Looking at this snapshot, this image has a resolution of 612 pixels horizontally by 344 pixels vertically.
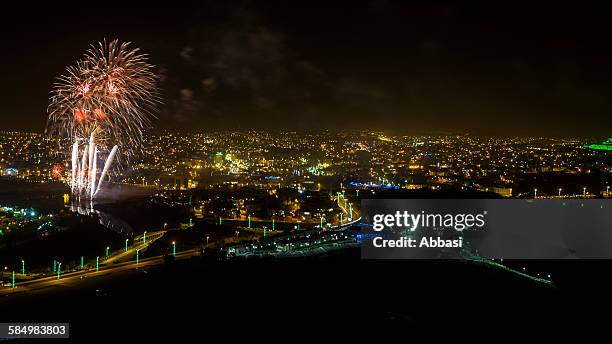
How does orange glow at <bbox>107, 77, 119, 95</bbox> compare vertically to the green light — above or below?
above

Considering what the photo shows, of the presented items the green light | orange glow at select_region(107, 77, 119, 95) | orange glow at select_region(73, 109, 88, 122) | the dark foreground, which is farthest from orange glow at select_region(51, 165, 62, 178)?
the green light

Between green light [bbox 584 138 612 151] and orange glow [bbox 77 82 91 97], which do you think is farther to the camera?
green light [bbox 584 138 612 151]

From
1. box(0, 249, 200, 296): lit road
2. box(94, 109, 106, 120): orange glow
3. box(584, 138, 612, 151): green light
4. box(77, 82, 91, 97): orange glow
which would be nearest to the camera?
box(0, 249, 200, 296): lit road

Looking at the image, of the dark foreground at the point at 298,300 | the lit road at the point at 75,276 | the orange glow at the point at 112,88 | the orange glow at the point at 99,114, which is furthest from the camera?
the orange glow at the point at 99,114

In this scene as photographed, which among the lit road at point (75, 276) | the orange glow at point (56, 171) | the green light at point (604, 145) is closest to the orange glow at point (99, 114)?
the lit road at point (75, 276)

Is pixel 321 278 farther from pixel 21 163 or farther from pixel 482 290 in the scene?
pixel 21 163

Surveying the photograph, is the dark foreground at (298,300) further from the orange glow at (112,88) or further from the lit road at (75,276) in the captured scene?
the orange glow at (112,88)

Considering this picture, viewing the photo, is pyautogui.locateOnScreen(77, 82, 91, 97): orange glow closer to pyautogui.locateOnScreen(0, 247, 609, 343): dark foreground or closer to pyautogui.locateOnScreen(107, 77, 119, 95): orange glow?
pyautogui.locateOnScreen(107, 77, 119, 95): orange glow

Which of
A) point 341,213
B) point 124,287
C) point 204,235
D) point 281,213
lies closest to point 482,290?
point 124,287

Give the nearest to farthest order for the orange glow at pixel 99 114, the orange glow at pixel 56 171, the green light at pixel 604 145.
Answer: the orange glow at pixel 99 114
the green light at pixel 604 145
the orange glow at pixel 56 171
